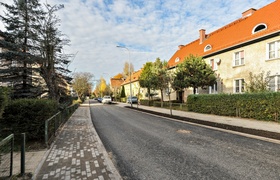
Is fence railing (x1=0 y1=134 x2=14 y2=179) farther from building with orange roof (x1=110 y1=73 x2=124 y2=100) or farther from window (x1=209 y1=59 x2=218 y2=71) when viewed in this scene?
building with orange roof (x1=110 y1=73 x2=124 y2=100)

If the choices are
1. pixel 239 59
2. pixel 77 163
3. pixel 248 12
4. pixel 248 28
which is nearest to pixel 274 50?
pixel 239 59

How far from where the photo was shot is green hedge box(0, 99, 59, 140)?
5707 millimetres

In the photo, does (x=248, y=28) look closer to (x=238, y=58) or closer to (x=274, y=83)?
(x=238, y=58)

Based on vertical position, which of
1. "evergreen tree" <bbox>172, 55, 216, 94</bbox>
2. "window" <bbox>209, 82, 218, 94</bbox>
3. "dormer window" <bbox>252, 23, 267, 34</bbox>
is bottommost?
"window" <bbox>209, 82, 218, 94</bbox>

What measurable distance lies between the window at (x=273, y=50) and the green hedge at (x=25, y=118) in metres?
17.8

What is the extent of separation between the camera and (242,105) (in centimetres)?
1276

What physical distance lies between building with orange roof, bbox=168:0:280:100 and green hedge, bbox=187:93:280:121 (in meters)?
4.31

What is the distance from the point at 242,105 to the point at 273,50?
669 centimetres

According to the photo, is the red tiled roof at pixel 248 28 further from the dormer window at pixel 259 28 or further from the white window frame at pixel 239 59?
the white window frame at pixel 239 59

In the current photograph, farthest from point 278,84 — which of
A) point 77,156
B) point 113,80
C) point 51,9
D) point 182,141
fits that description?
point 113,80

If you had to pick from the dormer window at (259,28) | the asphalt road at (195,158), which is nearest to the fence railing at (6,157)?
the asphalt road at (195,158)

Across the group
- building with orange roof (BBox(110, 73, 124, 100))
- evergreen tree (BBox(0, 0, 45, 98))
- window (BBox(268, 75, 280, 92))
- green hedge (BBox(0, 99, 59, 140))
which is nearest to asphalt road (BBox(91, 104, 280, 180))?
green hedge (BBox(0, 99, 59, 140))

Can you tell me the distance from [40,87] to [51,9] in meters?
5.50

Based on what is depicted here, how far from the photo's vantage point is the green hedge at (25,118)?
571cm
